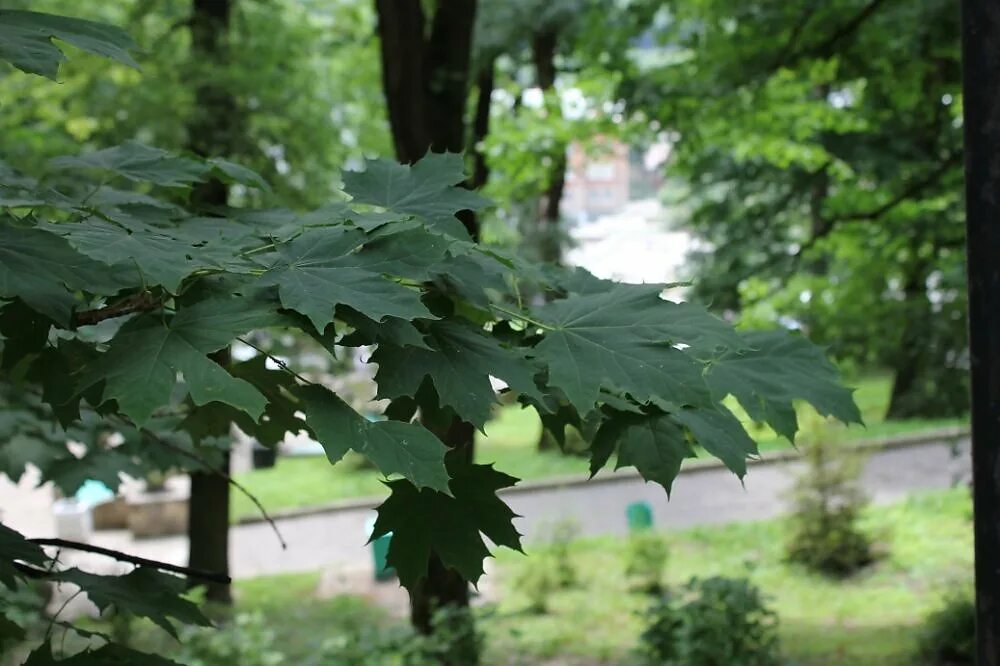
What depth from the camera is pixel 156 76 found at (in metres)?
7.89

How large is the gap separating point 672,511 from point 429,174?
11598 mm

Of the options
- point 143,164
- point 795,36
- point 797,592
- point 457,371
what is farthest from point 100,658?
point 797,592

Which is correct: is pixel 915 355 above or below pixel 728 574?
above

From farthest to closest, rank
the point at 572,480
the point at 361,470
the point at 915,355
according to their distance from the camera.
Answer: the point at 361,470 < the point at 572,480 < the point at 915,355

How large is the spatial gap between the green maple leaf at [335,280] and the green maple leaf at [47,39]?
15.7 inches

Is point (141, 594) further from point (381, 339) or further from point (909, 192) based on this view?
point (909, 192)

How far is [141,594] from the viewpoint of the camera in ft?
5.91

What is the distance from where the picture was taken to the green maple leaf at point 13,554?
1.49 metres

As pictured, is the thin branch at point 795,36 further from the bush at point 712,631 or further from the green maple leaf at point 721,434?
the green maple leaf at point 721,434

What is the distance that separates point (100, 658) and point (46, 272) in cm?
64

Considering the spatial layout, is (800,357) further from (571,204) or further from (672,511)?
(571,204)

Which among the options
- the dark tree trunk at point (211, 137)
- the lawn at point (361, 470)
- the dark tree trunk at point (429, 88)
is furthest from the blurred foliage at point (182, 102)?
the lawn at point (361, 470)

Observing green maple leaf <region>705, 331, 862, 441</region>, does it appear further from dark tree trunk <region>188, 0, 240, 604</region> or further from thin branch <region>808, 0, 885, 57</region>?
dark tree trunk <region>188, 0, 240, 604</region>

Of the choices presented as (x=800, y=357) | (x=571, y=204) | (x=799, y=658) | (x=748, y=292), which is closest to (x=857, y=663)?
(x=799, y=658)
